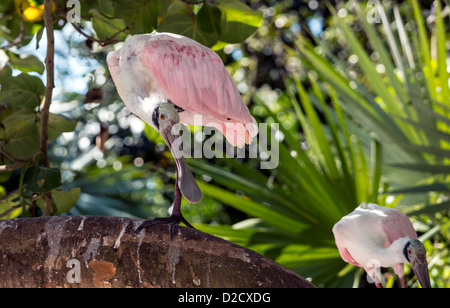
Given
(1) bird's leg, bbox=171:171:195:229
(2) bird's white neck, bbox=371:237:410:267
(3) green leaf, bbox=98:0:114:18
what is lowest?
(2) bird's white neck, bbox=371:237:410:267

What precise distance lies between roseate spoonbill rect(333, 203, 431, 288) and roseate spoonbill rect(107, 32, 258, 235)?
0.81 meters

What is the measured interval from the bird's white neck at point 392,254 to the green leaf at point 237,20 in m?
1.13

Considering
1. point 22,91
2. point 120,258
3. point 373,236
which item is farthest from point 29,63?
point 373,236

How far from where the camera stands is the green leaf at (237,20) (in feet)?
7.55

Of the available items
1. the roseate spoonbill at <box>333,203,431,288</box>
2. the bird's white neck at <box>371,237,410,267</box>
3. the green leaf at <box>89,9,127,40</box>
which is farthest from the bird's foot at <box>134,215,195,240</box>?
the bird's white neck at <box>371,237,410,267</box>

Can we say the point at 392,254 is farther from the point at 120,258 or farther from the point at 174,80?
the point at 120,258

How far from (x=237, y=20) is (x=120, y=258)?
104 centimetres

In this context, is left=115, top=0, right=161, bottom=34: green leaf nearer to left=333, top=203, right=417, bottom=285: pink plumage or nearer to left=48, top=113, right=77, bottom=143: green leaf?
left=48, top=113, right=77, bottom=143: green leaf

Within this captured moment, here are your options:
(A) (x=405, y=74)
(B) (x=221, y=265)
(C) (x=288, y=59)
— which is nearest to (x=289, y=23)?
(C) (x=288, y=59)

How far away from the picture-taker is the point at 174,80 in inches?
84.2

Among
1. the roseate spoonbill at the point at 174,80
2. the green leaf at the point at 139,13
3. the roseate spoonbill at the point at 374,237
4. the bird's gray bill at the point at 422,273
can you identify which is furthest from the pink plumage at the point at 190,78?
the bird's gray bill at the point at 422,273

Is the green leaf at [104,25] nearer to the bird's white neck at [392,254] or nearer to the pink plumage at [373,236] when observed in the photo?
the pink plumage at [373,236]

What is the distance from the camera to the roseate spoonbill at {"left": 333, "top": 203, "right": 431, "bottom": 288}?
2.73 metres

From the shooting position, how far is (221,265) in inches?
65.4
